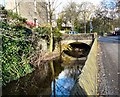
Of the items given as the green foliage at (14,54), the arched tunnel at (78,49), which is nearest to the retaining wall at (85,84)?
the green foliage at (14,54)

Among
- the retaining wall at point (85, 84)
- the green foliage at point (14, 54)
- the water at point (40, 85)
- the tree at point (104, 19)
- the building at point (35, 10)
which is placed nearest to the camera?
the retaining wall at point (85, 84)

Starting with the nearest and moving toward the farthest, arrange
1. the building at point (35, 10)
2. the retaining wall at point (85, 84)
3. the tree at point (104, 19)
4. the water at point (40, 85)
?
1. the retaining wall at point (85, 84)
2. the water at point (40, 85)
3. the building at point (35, 10)
4. the tree at point (104, 19)

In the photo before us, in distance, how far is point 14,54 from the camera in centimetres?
1711

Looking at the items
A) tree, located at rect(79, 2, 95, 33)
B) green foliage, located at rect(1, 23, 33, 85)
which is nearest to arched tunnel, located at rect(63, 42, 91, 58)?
green foliage, located at rect(1, 23, 33, 85)

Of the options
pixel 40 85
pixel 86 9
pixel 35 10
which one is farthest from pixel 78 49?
pixel 86 9

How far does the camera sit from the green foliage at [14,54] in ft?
50.0

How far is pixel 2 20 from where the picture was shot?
51.2ft

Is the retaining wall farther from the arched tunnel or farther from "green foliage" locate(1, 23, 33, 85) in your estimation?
the arched tunnel

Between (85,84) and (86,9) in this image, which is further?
(86,9)

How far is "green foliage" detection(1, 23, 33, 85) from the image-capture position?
1525cm

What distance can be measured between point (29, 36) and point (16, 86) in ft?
19.0

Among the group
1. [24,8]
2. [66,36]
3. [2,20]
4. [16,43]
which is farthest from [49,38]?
[2,20]

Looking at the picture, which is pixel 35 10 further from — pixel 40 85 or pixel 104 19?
pixel 104 19

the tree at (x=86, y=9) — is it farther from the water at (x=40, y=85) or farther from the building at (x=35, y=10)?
the water at (x=40, y=85)
